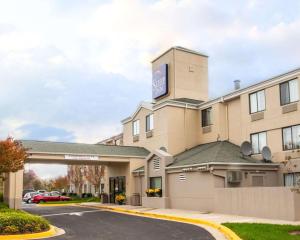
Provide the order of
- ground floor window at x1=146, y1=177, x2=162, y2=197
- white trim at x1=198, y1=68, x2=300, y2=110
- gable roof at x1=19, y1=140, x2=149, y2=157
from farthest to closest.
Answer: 1. gable roof at x1=19, y1=140, x2=149, y2=157
2. ground floor window at x1=146, y1=177, x2=162, y2=197
3. white trim at x1=198, y1=68, x2=300, y2=110

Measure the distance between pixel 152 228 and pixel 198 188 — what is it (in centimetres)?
920

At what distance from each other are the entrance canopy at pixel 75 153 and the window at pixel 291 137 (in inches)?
531

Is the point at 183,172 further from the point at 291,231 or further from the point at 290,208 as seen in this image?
the point at 291,231

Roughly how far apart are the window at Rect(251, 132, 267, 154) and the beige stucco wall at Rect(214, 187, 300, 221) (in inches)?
223

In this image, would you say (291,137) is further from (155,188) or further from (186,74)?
(186,74)

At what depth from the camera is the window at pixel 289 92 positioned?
2562cm

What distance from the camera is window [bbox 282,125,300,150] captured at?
2550cm

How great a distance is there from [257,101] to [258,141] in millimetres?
2717

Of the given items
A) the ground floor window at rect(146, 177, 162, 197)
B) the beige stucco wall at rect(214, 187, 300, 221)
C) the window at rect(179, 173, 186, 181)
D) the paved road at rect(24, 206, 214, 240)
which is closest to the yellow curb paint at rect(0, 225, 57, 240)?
the paved road at rect(24, 206, 214, 240)

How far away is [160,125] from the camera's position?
35688 mm

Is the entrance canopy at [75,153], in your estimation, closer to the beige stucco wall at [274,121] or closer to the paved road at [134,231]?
the beige stucco wall at [274,121]

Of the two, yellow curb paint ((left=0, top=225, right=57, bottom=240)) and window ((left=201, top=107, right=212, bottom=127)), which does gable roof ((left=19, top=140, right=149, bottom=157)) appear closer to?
window ((left=201, top=107, right=212, bottom=127))

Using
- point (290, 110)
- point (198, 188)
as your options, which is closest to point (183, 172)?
point (198, 188)

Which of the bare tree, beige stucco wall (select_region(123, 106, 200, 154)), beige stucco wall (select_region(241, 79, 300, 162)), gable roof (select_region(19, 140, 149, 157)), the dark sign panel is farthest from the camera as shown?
the bare tree
